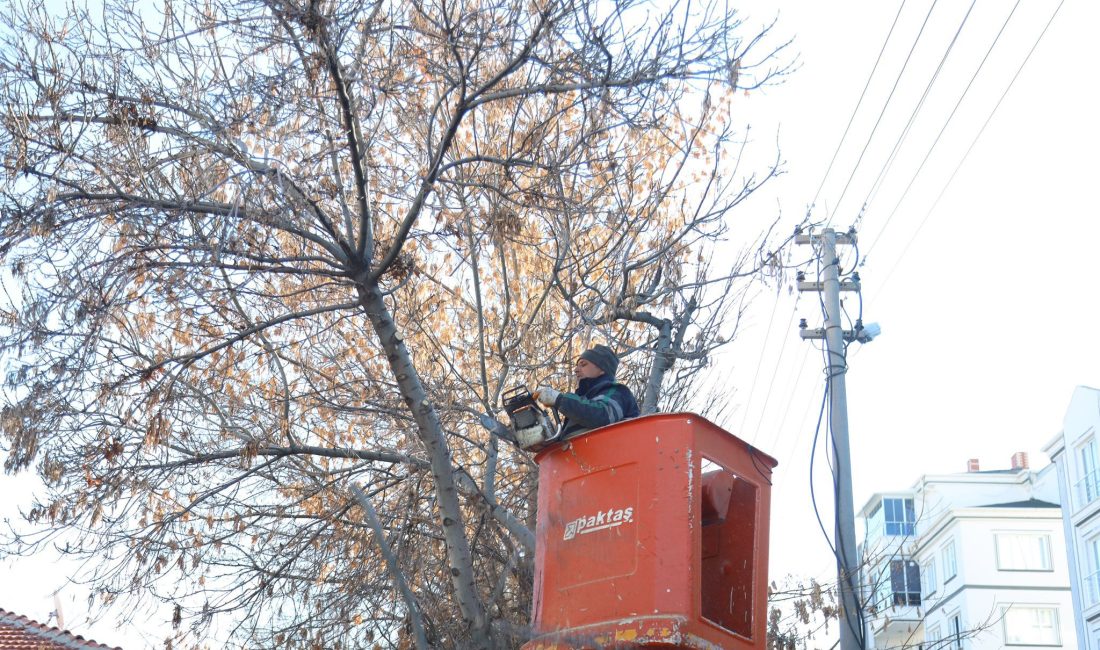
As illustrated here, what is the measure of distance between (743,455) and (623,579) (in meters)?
1.12

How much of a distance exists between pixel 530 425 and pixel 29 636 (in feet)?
52.2

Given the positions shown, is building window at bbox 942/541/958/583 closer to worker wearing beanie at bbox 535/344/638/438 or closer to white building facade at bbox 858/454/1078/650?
white building facade at bbox 858/454/1078/650

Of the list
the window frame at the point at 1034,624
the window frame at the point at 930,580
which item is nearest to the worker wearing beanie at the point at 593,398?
the window frame at the point at 1034,624

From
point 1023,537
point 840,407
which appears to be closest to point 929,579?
point 1023,537

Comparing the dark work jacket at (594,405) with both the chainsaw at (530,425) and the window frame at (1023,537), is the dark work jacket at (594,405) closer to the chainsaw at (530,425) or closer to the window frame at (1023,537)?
the chainsaw at (530,425)

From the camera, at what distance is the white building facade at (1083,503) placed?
104 ft

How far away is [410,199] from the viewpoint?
8.79m

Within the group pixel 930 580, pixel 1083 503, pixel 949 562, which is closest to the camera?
pixel 1083 503

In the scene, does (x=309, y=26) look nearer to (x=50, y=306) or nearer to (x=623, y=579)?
(x=50, y=306)

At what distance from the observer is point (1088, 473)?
107ft

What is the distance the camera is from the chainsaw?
720cm

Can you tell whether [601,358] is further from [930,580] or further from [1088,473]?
[930,580]

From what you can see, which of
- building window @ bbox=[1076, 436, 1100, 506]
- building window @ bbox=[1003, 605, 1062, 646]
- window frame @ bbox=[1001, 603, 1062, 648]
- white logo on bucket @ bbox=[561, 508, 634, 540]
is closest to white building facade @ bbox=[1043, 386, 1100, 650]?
building window @ bbox=[1076, 436, 1100, 506]

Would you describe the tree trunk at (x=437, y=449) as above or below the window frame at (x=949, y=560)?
below
